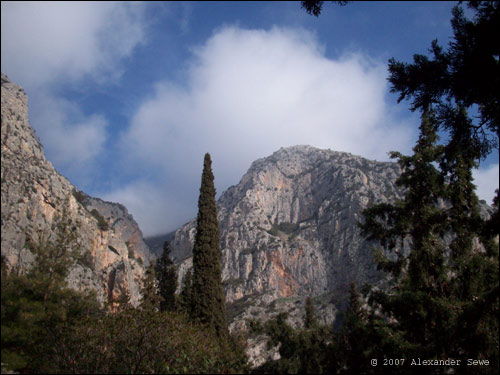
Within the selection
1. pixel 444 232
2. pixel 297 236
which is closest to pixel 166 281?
pixel 444 232

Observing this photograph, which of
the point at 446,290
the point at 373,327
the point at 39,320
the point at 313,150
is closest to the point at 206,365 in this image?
the point at 39,320

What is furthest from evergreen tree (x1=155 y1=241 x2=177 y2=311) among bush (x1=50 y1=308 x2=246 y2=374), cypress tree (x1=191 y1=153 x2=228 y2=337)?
bush (x1=50 y1=308 x2=246 y2=374)

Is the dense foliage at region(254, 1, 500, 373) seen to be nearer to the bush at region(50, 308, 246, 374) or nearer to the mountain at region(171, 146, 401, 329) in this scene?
the bush at region(50, 308, 246, 374)

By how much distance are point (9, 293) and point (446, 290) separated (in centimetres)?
1292

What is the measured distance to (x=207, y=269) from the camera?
23.6m

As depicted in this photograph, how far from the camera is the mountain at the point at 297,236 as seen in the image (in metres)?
96.6

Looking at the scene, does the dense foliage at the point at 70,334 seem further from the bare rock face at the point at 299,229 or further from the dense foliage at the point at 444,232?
the bare rock face at the point at 299,229

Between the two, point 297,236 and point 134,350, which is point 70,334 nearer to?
point 134,350

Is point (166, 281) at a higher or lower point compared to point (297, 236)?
lower

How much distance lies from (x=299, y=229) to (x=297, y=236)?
16.7 feet

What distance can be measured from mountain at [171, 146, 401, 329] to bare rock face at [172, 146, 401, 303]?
0.89 ft

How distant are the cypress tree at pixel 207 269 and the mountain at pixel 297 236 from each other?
6258 cm

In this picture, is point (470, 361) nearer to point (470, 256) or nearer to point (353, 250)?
point (470, 256)

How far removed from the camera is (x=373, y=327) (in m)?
13.6
